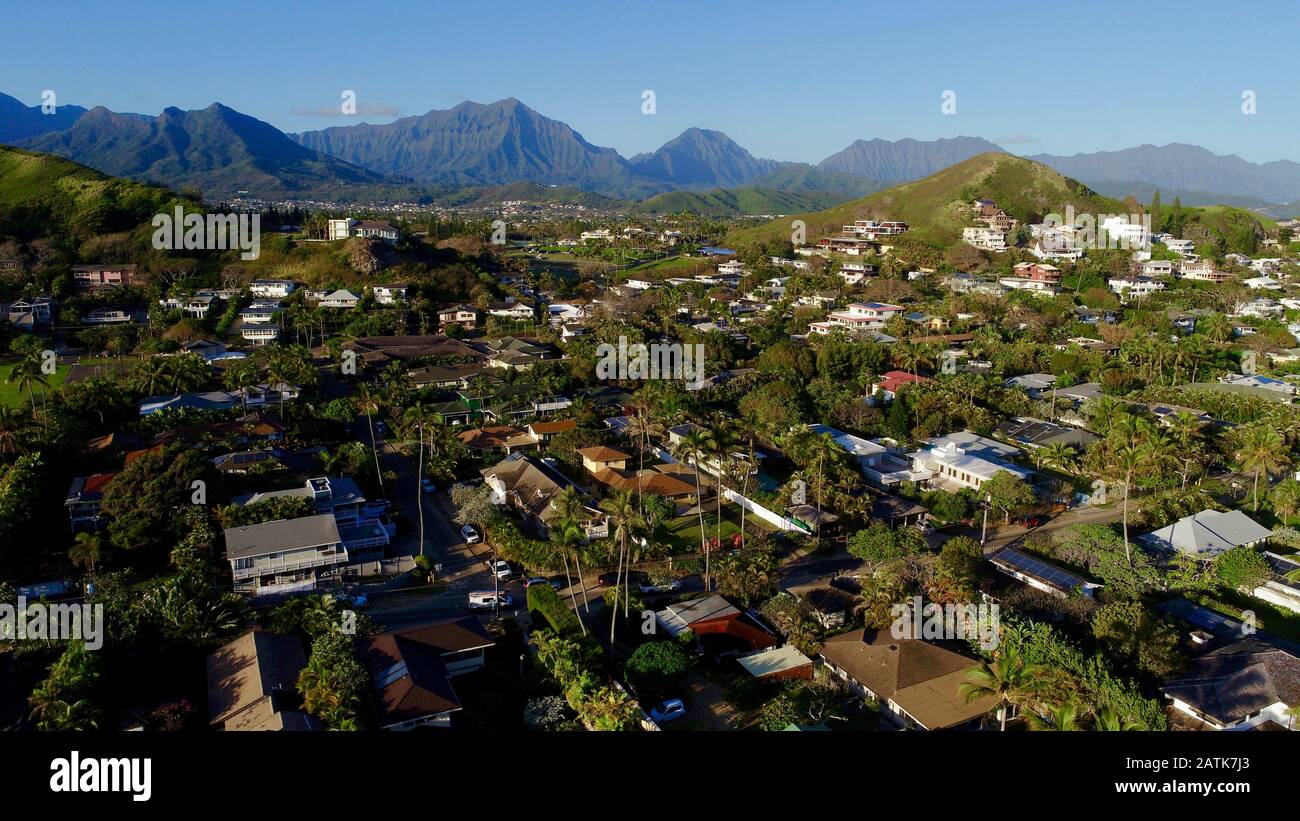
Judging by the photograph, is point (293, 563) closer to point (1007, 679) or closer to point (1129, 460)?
point (1007, 679)

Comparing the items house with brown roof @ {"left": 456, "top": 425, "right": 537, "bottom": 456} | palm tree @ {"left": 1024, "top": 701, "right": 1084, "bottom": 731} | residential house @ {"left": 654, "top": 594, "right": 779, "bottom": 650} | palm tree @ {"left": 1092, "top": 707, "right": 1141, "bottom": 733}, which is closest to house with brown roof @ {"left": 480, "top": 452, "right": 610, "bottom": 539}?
house with brown roof @ {"left": 456, "top": 425, "right": 537, "bottom": 456}

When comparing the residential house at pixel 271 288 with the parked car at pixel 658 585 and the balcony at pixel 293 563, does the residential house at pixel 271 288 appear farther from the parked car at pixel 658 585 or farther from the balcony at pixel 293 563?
the parked car at pixel 658 585

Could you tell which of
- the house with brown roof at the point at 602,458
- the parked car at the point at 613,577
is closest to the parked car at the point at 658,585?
the parked car at the point at 613,577

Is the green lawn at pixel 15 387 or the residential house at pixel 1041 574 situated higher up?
the green lawn at pixel 15 387

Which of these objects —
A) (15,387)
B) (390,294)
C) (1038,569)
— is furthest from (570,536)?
(390,294)

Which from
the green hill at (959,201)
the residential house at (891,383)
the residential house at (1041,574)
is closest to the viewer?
the residential house at (1041,574)

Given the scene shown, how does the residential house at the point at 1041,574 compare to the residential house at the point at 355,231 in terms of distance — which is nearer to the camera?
the residential house at the point at 1041,574
